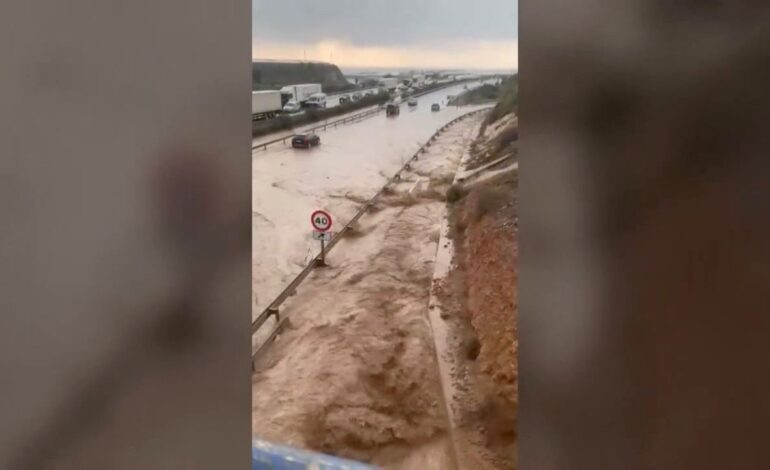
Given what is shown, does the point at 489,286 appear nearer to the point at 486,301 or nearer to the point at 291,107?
the point at 486,301

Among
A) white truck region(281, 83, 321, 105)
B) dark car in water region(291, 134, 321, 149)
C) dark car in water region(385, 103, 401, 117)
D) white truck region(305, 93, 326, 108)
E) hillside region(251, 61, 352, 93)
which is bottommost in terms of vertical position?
dark car in water region(291, 134, 321, 149)

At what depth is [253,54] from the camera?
3.20 feet

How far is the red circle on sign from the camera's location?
3.05ft

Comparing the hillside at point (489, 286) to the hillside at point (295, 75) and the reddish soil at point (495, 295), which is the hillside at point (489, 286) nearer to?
the reddish soil at point (495, 295)

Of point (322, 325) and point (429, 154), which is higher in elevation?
point (429, 154)

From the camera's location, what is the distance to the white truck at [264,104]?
975mm

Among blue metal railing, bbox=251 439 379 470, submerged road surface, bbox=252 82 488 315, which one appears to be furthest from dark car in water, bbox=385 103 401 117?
blue metal railing, bbox=251 439 379 470

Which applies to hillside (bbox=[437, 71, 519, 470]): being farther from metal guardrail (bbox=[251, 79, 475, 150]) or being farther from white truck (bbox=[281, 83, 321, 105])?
white truck (bbox=[281, 83, 321, 105])

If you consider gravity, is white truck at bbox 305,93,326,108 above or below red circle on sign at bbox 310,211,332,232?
above

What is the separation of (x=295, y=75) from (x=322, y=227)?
217 mm

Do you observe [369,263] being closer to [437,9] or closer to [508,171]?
[508,171]
